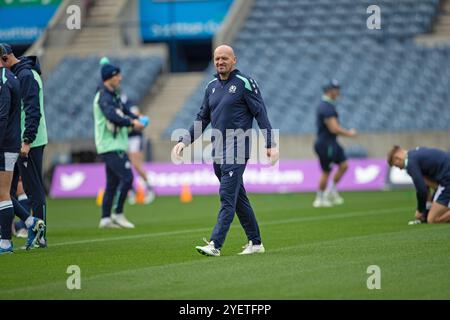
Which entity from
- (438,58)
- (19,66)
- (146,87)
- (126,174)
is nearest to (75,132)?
(146,87)

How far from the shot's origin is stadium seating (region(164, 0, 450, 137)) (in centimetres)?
3281

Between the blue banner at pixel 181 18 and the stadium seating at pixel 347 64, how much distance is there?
1.48m

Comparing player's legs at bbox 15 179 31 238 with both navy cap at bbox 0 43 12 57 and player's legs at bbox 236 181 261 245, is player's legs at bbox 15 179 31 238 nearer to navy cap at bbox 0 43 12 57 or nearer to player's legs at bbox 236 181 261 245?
navy cap at bbox 0 43 12 57

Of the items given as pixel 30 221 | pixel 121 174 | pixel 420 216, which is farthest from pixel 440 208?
pixel 30 221

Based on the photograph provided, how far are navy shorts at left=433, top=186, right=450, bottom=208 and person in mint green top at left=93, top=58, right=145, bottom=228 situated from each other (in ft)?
15.2

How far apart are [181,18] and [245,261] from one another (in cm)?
2959

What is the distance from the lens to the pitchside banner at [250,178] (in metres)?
28.3

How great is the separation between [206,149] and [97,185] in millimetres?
3050

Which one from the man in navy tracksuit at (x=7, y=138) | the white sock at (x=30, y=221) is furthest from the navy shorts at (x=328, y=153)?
the man in navy tracksuit at (x=7, y=138)

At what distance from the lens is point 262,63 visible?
36500 mm

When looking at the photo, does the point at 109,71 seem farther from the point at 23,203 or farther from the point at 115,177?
the point at 23,203

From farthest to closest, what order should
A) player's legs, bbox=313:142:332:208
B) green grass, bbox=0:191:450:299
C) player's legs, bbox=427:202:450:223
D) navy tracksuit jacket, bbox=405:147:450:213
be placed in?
player's legs, bbox=313:142:332:208 < player's legs, bbox=427:202:450:223 < navy tracksuit jacket, bbox=405:147:450:213 < green grass, bbox=0:191:450:299

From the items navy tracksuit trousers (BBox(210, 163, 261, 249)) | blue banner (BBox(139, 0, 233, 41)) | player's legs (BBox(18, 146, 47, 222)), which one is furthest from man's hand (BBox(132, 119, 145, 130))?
blue banner (BBox(139, 0, 233, 41))

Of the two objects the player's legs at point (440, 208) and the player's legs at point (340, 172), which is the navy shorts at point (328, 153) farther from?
the player's legs at point (440, 208)
